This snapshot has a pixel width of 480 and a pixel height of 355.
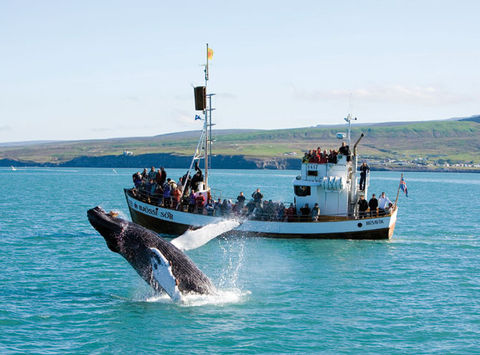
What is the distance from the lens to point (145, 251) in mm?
19656

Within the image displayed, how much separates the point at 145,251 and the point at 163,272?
2.96ft

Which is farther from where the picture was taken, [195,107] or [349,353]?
[195,107]

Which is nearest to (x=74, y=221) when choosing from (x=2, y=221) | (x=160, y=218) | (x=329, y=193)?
(x=2, y=221)

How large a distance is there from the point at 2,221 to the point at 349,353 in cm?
3926

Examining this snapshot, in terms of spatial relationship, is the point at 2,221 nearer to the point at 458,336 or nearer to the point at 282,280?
the point at 282,280

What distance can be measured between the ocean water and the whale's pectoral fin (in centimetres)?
114

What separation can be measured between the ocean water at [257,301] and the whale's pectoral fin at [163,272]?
3.72 feet

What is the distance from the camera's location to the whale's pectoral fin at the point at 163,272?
1878cm

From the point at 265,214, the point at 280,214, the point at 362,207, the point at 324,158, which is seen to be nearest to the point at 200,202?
the point at 265,214

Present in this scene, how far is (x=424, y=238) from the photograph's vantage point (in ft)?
141

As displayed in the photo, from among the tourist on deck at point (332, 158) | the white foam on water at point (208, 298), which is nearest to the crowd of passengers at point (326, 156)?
the tourist on deck at point (332, 158)

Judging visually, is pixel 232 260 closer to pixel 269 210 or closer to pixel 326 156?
pixel 269 210

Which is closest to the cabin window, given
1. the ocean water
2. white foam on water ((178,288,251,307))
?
the ocean water

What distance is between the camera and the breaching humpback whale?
766 inches
